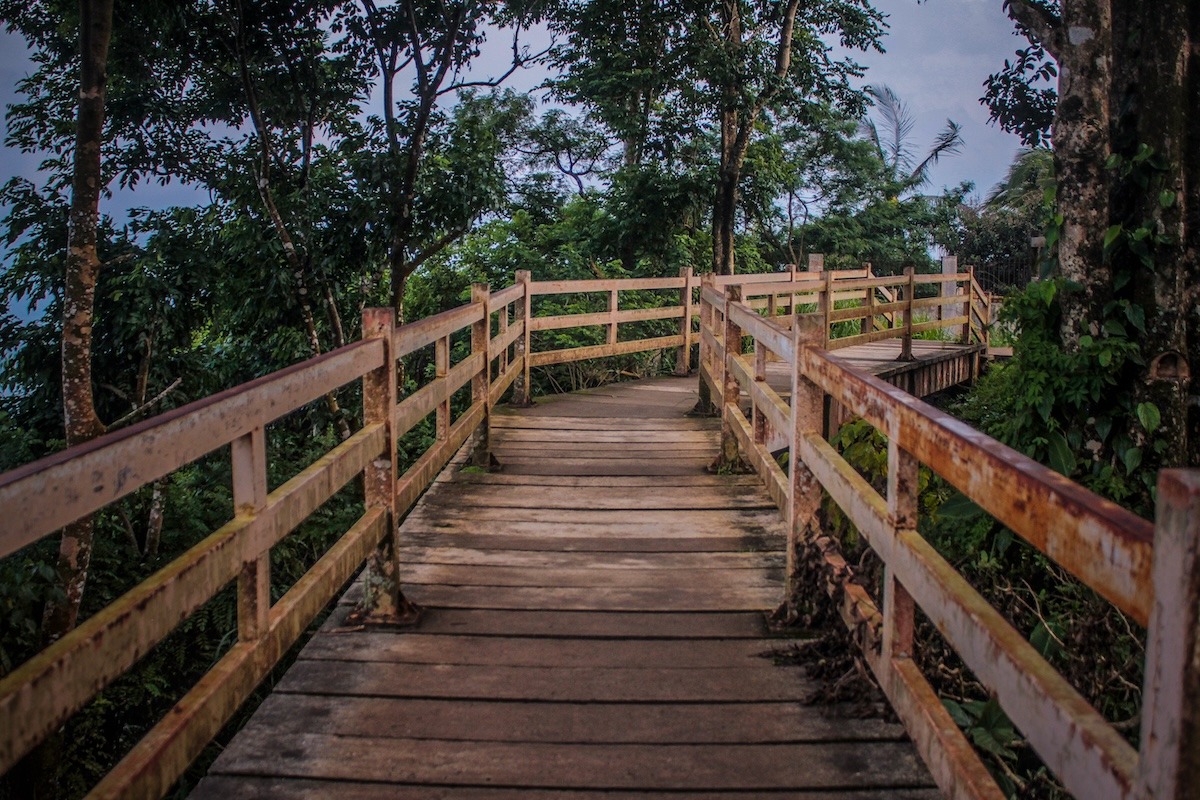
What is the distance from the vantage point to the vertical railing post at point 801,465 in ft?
14.4

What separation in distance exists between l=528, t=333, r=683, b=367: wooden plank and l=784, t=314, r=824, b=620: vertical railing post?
6.21 m

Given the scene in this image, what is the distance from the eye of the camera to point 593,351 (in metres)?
11.7

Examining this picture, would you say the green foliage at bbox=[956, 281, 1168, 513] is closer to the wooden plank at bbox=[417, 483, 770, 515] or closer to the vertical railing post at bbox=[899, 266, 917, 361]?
the wooden plank at bbox=[417, 483, 770, 515]

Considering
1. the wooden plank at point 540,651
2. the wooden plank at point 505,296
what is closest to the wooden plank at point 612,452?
the wooden plank at point 505,296

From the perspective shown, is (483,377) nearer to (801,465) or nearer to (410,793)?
(801,465)

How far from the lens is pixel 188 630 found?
→ 335 inches

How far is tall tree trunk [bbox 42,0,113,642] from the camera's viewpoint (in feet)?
24.5

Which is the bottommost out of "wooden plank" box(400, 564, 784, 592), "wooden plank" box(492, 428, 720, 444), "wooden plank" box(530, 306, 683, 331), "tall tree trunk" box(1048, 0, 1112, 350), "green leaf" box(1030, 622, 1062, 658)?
"green leaf" box(1030, 622, 1062, 658)

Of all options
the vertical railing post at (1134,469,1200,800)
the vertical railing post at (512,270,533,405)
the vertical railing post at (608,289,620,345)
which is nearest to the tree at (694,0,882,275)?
the vertical railing post at (608,289,620,345)

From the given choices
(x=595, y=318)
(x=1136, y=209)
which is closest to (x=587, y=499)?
(x=1136, y=209)

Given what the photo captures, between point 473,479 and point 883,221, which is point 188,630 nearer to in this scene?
point 473,479

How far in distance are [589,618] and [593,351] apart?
737cm

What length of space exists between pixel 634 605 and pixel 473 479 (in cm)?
267

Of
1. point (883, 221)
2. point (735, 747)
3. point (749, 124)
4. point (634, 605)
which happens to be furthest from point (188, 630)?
point (883, 221)
